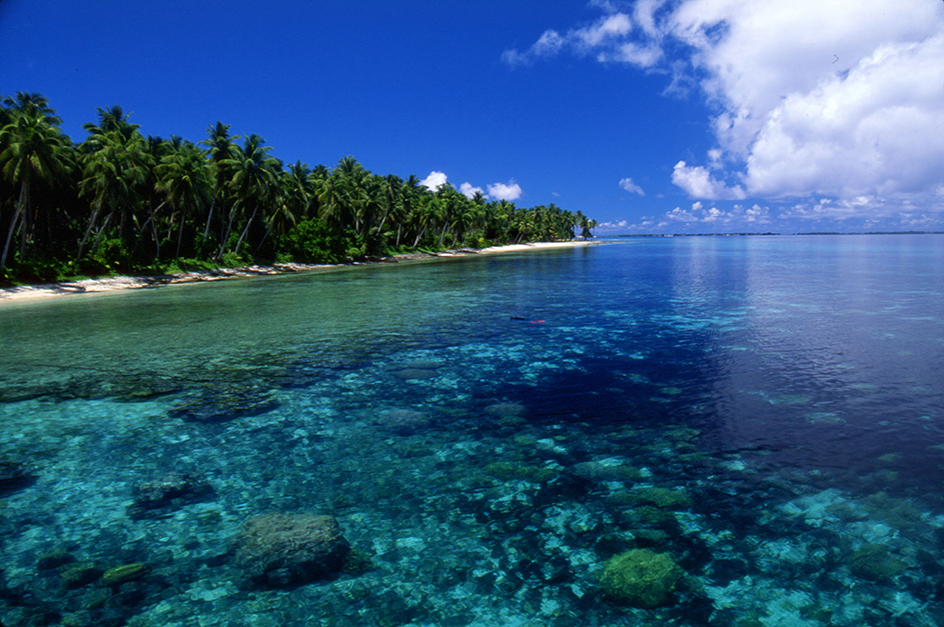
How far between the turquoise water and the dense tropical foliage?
3239cm

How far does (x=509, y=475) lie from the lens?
8461 mm

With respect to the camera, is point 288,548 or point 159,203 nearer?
point 288,548

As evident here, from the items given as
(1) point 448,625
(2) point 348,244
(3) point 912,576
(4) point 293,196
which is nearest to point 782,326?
(3) point 912,576

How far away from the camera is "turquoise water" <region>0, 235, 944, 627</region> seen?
5637 mm

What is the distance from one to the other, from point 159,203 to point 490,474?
Result: 6464 cm

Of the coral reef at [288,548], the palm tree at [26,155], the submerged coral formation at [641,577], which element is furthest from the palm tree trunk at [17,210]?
the submerged coral formation at [641,577]

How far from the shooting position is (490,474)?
8.51m

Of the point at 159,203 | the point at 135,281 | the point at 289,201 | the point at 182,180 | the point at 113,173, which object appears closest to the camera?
the point at 113,173

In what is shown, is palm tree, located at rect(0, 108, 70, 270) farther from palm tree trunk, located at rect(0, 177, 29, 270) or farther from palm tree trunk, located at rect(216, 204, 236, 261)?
palm tree trunk, located at rect(216, 204, 236, 261)

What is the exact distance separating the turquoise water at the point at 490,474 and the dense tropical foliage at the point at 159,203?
32.4 m

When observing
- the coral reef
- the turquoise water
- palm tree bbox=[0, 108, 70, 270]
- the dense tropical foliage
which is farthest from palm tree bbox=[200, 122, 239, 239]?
the coral reef

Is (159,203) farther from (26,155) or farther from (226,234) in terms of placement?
(26,155)

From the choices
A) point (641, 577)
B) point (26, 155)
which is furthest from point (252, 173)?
point (641, 577)

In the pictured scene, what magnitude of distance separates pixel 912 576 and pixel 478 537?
5.06 metres
